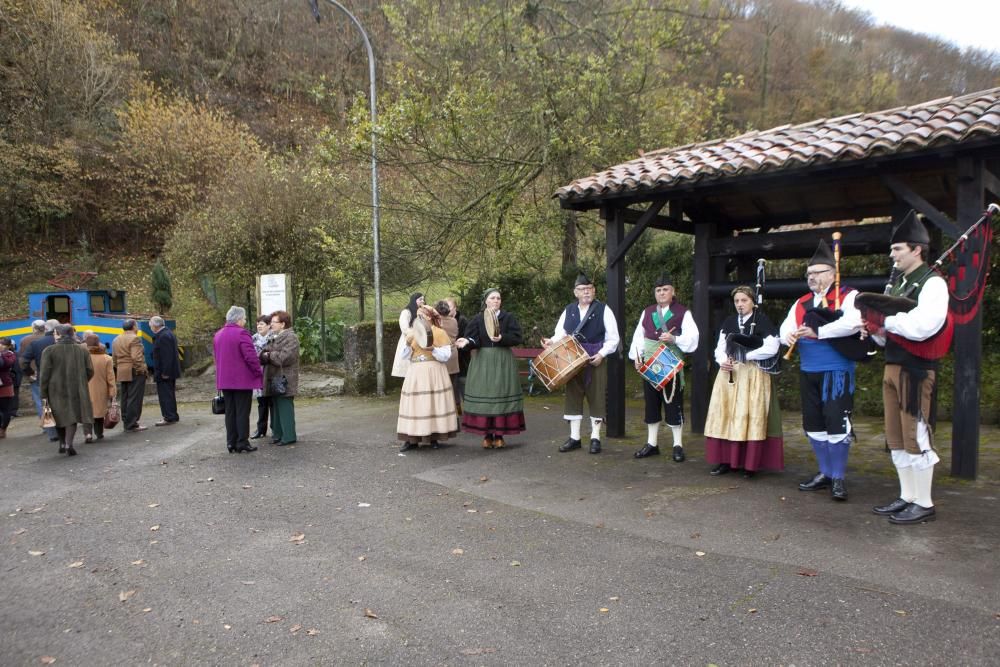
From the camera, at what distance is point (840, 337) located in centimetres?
537

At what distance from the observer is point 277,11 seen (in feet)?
122

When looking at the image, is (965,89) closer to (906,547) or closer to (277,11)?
(906,547)

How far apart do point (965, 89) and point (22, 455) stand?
3137 cm

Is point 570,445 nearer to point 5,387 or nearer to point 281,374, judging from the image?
point 281,374

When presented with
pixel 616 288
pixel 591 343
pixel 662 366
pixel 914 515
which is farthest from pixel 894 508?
pixel 616 288

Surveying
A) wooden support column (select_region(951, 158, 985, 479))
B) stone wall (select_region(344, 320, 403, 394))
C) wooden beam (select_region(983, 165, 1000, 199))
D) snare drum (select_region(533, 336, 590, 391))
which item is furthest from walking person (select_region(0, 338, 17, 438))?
wooden beam (select_region(983, 165, 1000, 199))

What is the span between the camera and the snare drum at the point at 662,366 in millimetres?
6914

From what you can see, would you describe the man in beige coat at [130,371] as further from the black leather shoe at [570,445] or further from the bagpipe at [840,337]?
the bagpipe at [840,337]

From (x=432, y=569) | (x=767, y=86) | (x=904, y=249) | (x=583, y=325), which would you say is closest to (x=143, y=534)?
(x=432, y=569)

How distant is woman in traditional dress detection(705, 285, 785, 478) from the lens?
20.0 feet

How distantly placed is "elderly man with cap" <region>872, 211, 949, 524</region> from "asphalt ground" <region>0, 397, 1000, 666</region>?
0.89ft

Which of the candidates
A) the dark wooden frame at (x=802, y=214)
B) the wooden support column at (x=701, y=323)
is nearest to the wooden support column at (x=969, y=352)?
the dark wooden frame at (x=802, y=214)

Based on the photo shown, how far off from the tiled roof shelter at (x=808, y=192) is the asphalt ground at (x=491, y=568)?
1.83 meters

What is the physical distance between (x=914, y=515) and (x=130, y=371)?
9.91 m
